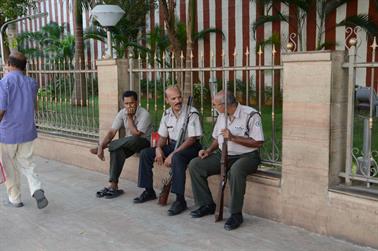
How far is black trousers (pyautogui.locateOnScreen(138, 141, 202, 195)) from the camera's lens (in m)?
4.79

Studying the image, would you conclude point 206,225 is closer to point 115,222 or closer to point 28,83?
point 115,222

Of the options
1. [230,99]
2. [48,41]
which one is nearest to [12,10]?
[230,99]

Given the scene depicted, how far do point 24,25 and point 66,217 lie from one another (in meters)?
23.6

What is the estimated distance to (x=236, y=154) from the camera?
15.0ft

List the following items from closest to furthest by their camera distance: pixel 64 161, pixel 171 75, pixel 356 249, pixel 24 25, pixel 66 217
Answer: pixel 356 249
pixel 66 217
pixel 171 75
pixel 64 161
pixel 24 25

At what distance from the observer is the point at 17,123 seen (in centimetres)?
495

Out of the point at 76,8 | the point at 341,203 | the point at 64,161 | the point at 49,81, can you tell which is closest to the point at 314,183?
the point at 341,203

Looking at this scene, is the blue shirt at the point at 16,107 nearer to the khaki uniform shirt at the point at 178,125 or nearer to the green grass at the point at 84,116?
the khaki uniform shirt at the point at 178,125

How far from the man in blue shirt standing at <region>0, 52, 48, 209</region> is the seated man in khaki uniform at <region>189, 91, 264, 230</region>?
1732mm

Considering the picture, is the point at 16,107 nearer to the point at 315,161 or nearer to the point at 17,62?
the point at 17,62

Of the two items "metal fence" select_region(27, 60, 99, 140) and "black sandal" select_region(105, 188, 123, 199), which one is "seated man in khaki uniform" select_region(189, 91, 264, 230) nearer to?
"black sandal" select_region(105, 188, 123, 199)

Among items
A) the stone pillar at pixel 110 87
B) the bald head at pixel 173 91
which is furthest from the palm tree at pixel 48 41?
the bald head at pixel 173 91

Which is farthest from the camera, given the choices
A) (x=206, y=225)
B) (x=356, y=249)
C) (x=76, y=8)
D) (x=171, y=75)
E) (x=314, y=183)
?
(x=76, y=8)

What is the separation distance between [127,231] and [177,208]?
26.2 inches
